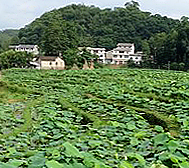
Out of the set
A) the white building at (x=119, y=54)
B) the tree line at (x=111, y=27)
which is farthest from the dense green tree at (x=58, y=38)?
the white building at (x=119, y=54)

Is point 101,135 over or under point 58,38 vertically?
under

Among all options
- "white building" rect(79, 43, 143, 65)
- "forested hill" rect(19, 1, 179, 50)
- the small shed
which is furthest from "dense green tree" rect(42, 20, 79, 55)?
"forested hill" rect(19, 1, 179, 50)

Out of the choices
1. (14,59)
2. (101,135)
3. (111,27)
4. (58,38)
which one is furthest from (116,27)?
(101,135)

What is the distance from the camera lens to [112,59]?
56750 mm

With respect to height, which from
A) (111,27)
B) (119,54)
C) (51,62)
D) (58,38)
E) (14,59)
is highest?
(111,27)

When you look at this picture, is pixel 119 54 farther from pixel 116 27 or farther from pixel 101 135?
pixel 101 135

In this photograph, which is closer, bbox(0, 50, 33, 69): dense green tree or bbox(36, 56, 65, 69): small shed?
bbox(0, 50, 33, 69): dense green tree

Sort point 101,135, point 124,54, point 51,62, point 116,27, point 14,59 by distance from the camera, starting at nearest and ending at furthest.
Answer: point 101,135, point 14,59, point 51,62, point 124,54, point 116,27

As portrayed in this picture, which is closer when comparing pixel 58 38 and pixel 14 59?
pixel 14 59

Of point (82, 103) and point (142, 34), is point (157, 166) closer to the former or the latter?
point (82, 103)

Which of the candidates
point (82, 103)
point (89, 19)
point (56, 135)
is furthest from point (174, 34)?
point (56, 135)

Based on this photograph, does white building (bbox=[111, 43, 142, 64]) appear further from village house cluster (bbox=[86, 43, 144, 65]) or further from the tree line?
the tree line

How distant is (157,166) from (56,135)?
227 centimetres

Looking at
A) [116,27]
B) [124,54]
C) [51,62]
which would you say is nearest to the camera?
[51,62]
